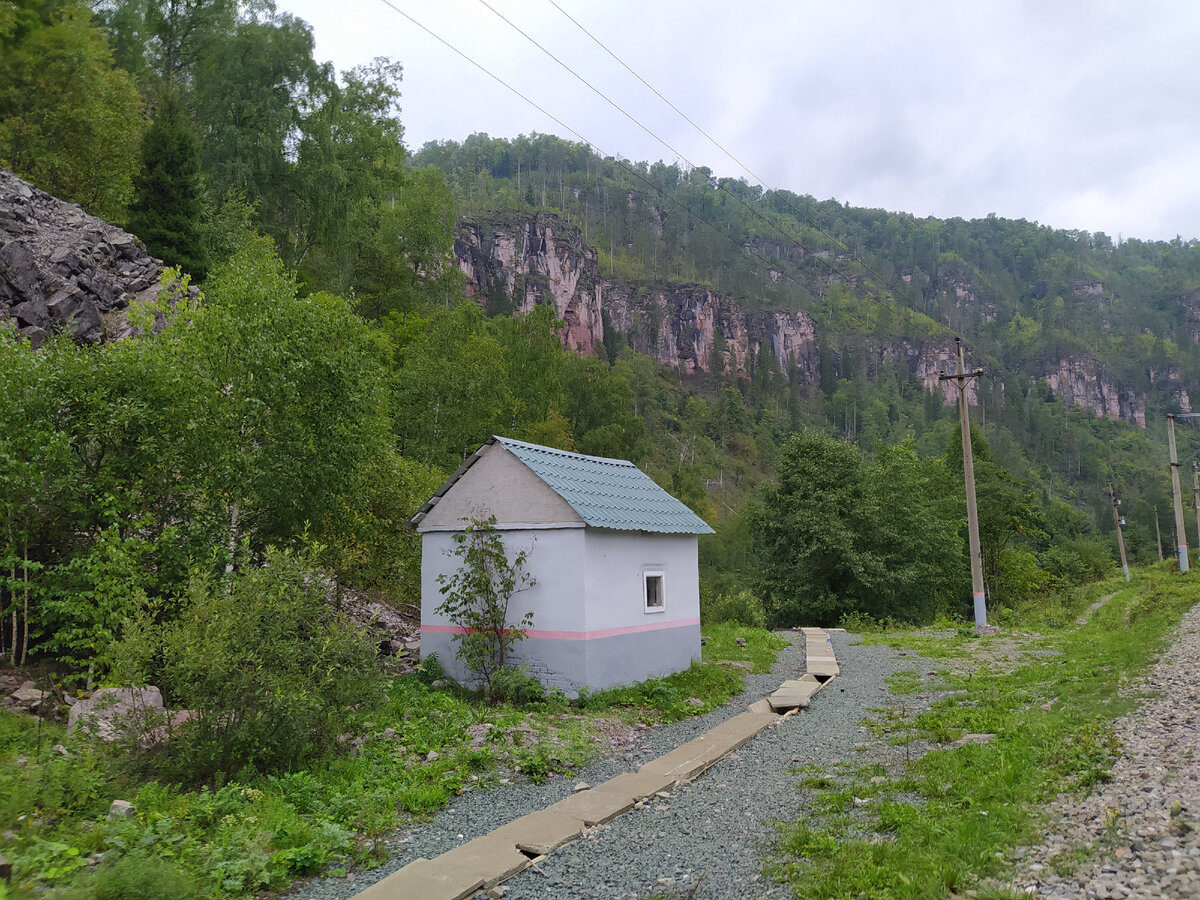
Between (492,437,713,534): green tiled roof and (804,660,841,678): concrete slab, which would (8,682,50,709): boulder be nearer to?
(492,437,713,534): green tiled roof

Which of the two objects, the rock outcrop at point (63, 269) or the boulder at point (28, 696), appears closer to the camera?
the boulder at point (28, 696)

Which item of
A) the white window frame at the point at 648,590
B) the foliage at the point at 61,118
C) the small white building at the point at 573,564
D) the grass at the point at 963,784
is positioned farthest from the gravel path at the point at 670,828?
the foliage at the point at 61,118

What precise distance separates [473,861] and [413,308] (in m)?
34.5

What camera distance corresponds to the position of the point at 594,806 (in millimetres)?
7480

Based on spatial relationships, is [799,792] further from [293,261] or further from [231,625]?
[293,261]

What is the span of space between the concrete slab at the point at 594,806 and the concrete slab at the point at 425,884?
66.8 inches

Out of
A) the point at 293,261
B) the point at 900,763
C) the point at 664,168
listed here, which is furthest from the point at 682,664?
the point at 664,168

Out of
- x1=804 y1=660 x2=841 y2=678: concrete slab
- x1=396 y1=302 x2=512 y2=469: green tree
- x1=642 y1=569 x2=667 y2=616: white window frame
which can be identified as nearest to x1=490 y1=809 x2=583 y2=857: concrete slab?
x1=642 y1=569 x2=667 y2=616: white window frame

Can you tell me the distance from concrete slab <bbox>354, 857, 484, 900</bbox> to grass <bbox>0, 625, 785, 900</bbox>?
541 millimetres

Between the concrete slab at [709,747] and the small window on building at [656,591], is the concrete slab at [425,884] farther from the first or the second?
the small window on building at [656,591]

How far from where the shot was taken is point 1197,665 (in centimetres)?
1101

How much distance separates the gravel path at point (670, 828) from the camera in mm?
5621

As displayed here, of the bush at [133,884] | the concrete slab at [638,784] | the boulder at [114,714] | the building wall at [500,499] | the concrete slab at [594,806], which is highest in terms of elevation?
the building wall at [500,499]

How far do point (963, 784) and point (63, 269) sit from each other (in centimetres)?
2284
